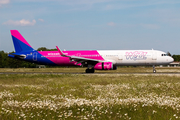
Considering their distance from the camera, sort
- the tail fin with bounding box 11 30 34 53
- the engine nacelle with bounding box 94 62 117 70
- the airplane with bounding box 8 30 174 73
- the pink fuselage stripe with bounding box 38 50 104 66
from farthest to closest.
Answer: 1. the tail fin with bounding box 11 30 34 53
2. the pink fuselage stripe with bounding box 38 50 104 66
3. the airplane with bounding box 8 30 174 73
4. the engine nacelle with bounding box 94 62 117 70

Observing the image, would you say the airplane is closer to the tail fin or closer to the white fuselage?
the white fuselage

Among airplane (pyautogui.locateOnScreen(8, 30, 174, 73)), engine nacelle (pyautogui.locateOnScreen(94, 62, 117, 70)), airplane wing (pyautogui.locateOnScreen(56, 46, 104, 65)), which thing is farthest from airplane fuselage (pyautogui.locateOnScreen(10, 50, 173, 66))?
engine nacelle (pyautogui.locateOnScreen(94, 62, 117, 70))

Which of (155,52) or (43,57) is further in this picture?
(43,57)

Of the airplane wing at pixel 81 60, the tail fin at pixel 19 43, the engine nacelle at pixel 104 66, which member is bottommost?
the engine nacelle at pixel 104 66

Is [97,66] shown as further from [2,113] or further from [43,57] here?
[2,113]

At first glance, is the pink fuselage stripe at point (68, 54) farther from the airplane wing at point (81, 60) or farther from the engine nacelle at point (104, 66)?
the engine nacelle at point (104, 66)

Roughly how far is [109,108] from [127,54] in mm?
27729

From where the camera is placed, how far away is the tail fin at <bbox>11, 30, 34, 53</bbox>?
40.5 meters

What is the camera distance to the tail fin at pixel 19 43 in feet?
133

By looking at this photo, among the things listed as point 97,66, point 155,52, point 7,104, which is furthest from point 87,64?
point 7,104

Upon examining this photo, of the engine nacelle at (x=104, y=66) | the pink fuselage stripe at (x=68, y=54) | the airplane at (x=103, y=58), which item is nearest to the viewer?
the engine nacelle at (x=104, y=66)

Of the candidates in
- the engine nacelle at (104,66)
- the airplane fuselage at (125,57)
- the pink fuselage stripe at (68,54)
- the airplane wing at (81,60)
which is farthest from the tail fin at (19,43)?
the engine nacelle at (104,66)

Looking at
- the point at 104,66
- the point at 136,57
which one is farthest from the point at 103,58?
the point at 136,57

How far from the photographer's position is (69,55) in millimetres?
37219
